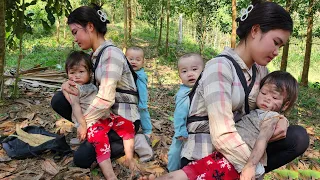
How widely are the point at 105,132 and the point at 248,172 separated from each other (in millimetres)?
1439

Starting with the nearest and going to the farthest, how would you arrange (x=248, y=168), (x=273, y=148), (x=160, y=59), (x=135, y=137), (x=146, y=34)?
(x=248, y=168), (x=273, y=148), (x=135, y=137), (x=160, y=59), (x=146, y=34)

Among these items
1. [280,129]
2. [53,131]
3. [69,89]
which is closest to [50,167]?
[69,89]

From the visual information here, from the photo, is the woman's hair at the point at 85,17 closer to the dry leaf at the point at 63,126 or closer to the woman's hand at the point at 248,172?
the dry leaf at the point at 63,126

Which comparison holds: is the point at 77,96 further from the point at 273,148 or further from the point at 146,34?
the point at 146,34

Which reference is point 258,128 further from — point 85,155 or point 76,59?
point 76,59

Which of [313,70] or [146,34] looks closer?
[146,34]

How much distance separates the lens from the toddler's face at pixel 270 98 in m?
2.03

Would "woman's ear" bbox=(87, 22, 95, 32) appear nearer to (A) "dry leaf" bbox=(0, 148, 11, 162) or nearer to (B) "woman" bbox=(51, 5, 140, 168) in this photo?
(B) "woman" bbox=(51, 5, 140, 168)

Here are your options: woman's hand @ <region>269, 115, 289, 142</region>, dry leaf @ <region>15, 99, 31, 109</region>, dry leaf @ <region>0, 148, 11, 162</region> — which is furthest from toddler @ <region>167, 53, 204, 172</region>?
dry leaf @ <region>15, 99, 31, 109</region>

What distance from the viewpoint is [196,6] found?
1341 cm

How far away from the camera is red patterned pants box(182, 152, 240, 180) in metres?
1.92

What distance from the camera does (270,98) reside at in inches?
80.2

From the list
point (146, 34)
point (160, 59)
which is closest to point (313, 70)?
point (146, 34)

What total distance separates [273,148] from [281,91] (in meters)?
0.44
